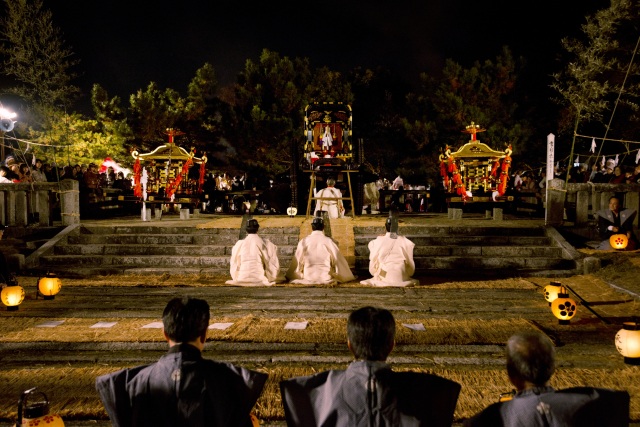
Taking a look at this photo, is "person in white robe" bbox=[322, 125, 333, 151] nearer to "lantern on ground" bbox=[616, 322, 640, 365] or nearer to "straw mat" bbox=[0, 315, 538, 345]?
"straw mat" bbox=[0, 315, 538, 345]

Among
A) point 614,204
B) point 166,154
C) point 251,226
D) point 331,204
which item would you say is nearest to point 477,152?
point 331,204

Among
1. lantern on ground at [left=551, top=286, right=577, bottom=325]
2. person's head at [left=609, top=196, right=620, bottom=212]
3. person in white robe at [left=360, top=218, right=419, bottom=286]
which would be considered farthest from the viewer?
person's head at [left=609, top=196, right=620, bottom=212]

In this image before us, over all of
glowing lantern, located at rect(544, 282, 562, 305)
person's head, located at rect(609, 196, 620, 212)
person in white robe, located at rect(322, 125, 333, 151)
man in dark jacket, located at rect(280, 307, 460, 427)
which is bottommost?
glowing lantern, located at rect(544, 282, 562, 305)

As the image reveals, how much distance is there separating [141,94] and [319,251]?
2169 centimetres

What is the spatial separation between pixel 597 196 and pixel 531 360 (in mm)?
10839

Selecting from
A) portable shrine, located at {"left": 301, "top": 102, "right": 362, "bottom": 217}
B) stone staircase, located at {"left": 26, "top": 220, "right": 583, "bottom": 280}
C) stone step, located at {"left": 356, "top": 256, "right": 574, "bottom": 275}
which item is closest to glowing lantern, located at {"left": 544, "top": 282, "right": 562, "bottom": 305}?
stone staircase, located at {"left": 26, "top": 220, "right": 583, "bottom": 280}

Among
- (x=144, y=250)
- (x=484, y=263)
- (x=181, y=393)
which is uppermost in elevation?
(x=181, y=393)

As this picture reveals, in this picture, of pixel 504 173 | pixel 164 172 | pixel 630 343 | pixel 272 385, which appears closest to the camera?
pixel 272 385

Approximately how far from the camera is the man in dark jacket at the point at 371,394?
2.55m

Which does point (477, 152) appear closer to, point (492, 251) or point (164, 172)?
point (492, 251)

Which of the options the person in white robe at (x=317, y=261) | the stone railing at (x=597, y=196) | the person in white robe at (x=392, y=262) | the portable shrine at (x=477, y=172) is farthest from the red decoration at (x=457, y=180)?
the person in white robe at (x=317, y=261)

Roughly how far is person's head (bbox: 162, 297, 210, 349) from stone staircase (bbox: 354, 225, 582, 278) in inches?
319

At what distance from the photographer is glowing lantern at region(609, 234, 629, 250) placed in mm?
10578

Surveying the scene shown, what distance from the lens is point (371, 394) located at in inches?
101
